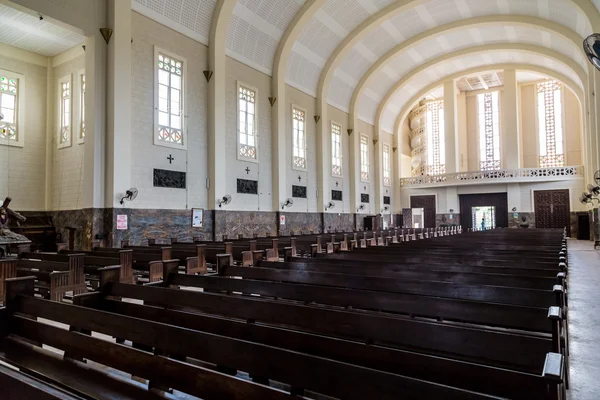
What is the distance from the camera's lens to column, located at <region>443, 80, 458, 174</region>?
23.9m

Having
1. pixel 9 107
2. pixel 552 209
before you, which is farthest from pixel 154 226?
pixel 552 209

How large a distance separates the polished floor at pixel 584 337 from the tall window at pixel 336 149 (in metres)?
12.7

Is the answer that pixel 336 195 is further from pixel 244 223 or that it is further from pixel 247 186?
pixel 244 223

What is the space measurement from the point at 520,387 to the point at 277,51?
15.6 m

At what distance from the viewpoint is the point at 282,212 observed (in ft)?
50.5

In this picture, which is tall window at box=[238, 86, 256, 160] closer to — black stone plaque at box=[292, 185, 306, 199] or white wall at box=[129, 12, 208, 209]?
white wall at box=[129, 12, 208, 209]

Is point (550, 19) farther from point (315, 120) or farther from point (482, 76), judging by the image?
point (315, 120)

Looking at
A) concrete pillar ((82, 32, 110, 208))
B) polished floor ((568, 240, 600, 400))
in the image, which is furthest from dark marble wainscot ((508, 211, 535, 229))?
concrete pillar ((82, 32, 110, 208))

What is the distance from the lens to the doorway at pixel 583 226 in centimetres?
2086

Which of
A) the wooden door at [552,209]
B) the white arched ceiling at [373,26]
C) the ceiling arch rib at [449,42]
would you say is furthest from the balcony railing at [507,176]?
the white arched ceiling at [373,26]

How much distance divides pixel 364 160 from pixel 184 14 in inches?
503

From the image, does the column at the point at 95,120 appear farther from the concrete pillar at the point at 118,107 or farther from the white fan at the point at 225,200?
the white fan at the point at 225,200

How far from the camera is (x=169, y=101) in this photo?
38.5ft

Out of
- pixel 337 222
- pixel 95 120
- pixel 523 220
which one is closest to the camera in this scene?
pixel 95 120
